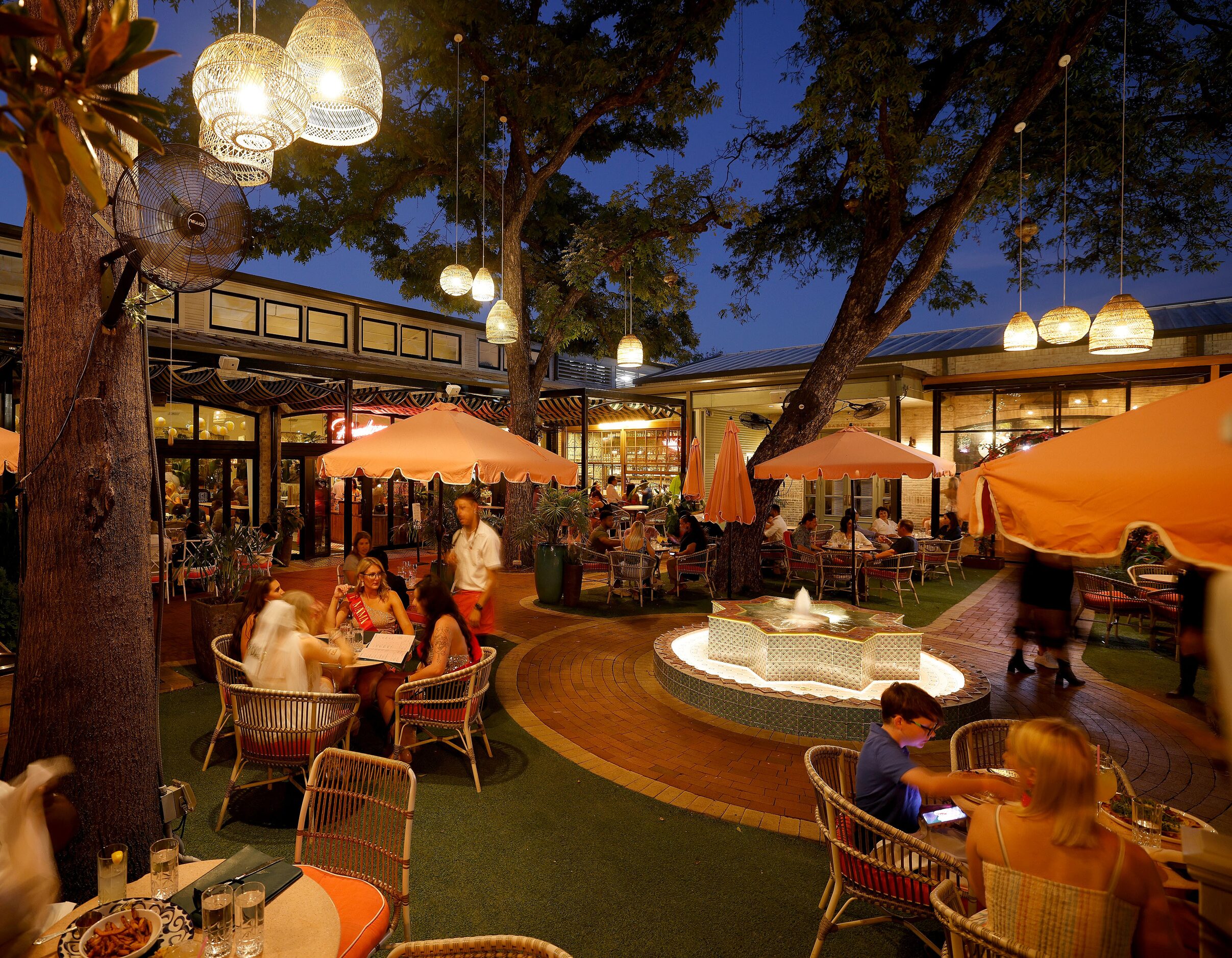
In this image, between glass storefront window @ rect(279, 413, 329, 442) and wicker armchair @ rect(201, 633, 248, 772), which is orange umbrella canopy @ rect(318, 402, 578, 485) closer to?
wicker armchair @ rect(201, 633, 248, 772)

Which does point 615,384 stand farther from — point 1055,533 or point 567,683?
point 1055,533

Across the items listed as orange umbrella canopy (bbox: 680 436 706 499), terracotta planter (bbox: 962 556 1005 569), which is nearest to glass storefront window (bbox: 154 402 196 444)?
orange umbrella canopy (bbox: 680 436 706 499)

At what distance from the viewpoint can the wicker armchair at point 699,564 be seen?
33.1 feet

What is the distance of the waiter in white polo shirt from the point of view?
629 cm

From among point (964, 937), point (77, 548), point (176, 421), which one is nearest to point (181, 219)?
point (77, 548)

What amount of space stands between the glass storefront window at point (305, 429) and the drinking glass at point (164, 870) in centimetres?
1380

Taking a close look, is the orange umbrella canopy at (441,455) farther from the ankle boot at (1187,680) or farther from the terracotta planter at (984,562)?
the terracotta planter at (984,562)

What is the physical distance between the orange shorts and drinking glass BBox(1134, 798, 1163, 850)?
484 centimetres

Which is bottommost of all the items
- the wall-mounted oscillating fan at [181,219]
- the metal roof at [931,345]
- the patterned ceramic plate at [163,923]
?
the patterned ceramic plate at [163,923]

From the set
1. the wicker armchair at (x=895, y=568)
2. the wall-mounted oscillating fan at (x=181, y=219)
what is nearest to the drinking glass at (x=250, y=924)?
the wall-mounted oscillating fan at (x=181, y=219)

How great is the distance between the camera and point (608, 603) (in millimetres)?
10000

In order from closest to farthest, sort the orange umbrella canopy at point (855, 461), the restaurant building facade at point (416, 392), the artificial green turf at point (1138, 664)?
the artificial green turf at point (1138, 664) < the orange umbrella canopy at point (855, 461) < the restaurant building facade at point (416, 392)

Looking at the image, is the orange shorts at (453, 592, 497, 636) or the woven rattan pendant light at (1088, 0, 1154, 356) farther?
the woven rattan pendant light at (1088, 0, 1154, 356)

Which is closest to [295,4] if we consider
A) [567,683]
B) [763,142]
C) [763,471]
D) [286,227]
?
[286,227]
